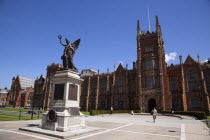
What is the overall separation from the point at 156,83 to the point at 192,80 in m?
9.48

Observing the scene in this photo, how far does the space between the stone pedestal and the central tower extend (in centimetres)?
3127

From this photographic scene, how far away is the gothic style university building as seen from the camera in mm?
37281

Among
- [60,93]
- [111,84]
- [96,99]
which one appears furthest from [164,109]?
[60,93]

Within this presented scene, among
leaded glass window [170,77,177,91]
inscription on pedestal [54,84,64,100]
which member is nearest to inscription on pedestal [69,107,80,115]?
inscription on pedestal [54,84,64,100]

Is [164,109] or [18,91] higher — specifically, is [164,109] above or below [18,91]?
below

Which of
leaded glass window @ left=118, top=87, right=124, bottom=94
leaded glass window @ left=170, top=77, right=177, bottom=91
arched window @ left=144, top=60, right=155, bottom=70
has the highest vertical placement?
arched window @ left=144, top=60, right=155, bottom=70

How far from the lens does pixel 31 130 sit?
9445 millimetres

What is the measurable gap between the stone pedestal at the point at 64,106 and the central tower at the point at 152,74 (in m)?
31.3

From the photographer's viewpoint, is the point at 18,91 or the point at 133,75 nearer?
the point at 133,75

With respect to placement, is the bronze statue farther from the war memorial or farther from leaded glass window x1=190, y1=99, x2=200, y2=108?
leaded glass window x1=190, y1=99, x2=200, y2=108

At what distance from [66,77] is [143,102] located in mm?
33159

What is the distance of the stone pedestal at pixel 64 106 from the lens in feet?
31.7

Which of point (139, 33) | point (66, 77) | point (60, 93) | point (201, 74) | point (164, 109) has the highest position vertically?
point (139, 33)

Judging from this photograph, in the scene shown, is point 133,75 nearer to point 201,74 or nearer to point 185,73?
point 185,73
